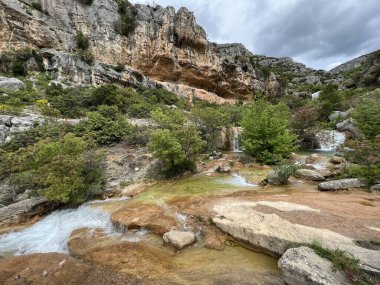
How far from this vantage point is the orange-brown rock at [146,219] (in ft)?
25.1

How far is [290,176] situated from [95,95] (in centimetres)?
2592

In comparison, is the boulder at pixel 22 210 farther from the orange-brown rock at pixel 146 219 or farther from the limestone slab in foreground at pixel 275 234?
the limestone slab in foreground at pixel 275 234

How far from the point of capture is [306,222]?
641cm

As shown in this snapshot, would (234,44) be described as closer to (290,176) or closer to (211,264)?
(290,176)

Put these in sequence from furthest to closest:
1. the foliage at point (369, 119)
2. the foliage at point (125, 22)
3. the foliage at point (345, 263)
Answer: the foliage at point (125, 22), the foliage at point (369, 119), the foliage at point (345, 263)

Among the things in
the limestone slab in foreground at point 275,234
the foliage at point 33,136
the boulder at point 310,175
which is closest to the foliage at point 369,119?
the boulder at point 310,175

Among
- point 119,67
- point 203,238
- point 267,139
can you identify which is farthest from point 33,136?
point 119,67

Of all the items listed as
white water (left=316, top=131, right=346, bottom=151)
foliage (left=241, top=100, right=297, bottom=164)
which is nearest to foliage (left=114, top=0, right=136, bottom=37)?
foliage (left=241, top=100, right=297, bottom=164)

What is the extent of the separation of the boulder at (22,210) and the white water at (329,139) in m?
26.3

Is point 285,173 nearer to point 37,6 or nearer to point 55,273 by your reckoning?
point 55,273

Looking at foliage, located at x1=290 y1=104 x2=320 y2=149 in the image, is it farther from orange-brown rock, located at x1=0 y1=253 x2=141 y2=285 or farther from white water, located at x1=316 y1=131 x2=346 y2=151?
orange-brown rock, located at x1=0 y1=253 x2=141 y2=285

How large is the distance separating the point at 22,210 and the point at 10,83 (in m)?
27.1

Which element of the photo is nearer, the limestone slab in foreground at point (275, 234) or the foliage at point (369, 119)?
the limestone slab in foreground at point (275, 234)

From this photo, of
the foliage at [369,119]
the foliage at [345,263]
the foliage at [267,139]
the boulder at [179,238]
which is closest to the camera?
the foliage at [345,263]
